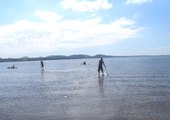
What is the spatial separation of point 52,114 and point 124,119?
3072mm

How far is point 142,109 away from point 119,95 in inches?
194

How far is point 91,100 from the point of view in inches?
711

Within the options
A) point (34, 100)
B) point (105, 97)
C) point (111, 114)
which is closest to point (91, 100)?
point (105, 97)

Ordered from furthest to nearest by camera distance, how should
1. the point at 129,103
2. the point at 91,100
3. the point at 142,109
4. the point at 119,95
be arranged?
the point at 119,95
the point at 91,100
the point at 129,103
the point at 142,109

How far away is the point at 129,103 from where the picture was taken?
54.5ft

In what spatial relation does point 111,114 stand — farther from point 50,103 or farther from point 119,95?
point 119,95

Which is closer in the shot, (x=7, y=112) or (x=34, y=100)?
(x=7, y=112)

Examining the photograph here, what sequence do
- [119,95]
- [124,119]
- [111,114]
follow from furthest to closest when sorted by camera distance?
[119,95], [111,114], [124,119]

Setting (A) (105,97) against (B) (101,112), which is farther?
(A) (105,97)

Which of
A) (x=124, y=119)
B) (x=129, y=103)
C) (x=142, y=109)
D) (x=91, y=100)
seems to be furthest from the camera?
(x=91, y=100)

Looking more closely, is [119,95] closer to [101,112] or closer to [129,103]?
[129,103]

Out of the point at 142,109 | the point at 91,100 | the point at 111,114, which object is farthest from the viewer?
the point at 91,100

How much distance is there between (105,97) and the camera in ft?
62.5

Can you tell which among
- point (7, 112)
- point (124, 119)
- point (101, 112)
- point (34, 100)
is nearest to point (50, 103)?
point (34, 100)
